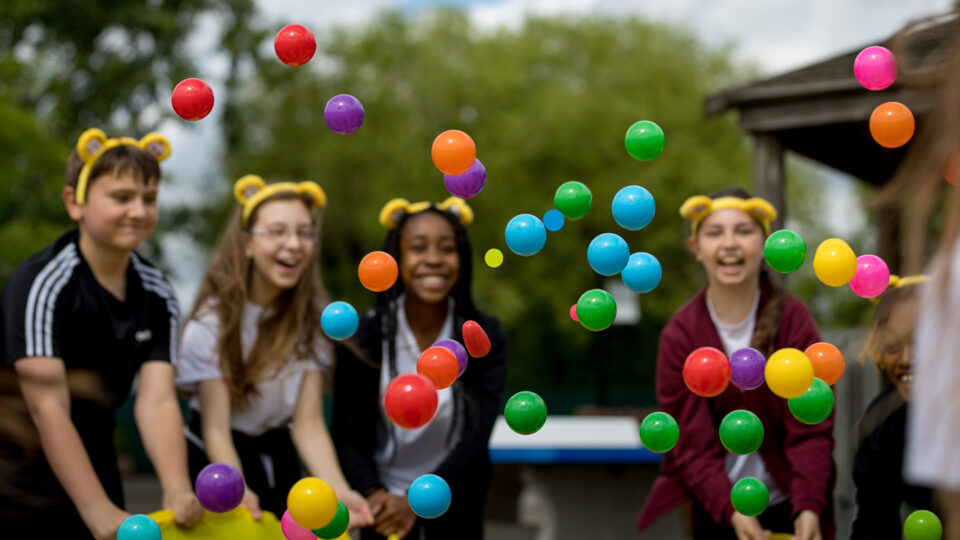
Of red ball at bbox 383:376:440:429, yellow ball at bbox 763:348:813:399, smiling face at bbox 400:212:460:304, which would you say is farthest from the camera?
smiling face at bbox 400:212:460:304

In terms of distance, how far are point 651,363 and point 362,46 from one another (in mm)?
11398

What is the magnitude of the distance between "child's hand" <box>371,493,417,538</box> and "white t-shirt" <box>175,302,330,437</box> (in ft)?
1.71

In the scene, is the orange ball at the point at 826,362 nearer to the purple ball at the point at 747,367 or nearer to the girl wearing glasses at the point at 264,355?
the purple ball at the point at 747,367

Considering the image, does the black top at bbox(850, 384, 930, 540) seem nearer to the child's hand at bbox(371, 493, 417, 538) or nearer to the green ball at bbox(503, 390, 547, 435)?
the green ball at bbox(503, 390, 547, 435)

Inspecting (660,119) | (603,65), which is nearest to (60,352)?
(660,119)

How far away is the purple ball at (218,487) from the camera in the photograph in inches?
95.7

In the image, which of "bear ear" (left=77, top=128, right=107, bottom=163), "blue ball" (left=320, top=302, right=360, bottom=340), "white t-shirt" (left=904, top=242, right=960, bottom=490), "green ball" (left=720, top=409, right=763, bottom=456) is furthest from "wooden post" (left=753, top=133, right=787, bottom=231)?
"white t-shirt" (left=904, top=242, right=960, bottom=490)

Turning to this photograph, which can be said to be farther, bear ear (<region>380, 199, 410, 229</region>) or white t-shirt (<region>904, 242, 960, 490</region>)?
bear ear (<region>380, 199, 410, 229</region>)

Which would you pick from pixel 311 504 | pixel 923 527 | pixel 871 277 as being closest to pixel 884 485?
pixel 923 527

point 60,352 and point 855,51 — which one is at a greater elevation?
point 855,51

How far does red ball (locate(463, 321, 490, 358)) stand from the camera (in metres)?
2.65

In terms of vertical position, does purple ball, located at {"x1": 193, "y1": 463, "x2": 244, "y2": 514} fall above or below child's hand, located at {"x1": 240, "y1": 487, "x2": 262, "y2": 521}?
above

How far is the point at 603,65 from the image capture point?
21.5m

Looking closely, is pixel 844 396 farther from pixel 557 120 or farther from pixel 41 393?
pixel 557 120
